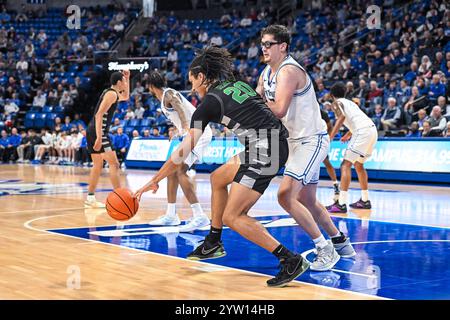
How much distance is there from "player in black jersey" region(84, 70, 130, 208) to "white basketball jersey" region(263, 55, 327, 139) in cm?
477

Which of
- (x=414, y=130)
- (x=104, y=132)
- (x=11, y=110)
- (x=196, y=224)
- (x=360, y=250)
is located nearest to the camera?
(x=360, y=250)

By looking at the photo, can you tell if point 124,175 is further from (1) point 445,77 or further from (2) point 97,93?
(2) point 97,93

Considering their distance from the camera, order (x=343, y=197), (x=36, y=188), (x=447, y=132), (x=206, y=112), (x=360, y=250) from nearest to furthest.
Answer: (x=206, y=112), (x=360, y=250), (x=343, y=197), (x=36, y=188), (x=447, y=132)

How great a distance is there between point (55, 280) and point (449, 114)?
12149mm

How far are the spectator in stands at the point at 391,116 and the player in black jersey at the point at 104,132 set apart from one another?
7926mm

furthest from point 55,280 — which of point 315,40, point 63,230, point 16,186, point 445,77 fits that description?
point 315,40

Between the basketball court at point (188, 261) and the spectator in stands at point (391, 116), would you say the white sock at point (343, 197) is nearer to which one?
the basketball court at point (188, 261)

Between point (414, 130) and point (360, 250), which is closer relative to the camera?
point (360, 250)

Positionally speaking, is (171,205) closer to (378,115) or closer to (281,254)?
(281,254)

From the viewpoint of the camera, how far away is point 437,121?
15539mm

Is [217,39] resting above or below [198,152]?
above

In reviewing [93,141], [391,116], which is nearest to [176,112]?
[93,141]

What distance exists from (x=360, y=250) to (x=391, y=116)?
417 inches

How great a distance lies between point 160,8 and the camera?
32.9 metres
